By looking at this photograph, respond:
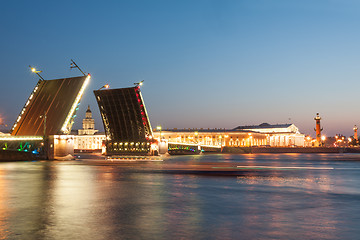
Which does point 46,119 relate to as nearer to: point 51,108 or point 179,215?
point 51,108

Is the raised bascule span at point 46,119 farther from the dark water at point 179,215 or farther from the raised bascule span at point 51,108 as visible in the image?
the dark water at point 179,215

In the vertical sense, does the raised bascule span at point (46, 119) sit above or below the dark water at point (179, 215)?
above

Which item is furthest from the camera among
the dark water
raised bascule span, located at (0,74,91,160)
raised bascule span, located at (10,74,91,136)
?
raised bascule span, located at (0,74,91,160)

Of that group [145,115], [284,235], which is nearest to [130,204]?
[284,235]

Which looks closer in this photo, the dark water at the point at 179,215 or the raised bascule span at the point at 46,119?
the dark water at the point at 179,215

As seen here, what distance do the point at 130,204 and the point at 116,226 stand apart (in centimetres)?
341

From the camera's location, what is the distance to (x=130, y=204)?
1188cm

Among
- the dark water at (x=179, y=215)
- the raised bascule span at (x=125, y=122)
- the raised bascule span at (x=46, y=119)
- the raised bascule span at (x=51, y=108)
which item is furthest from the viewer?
the raised bascule span at (x=125, y=122)

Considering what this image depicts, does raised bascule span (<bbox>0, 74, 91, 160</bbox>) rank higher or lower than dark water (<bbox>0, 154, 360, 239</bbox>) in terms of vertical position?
higher

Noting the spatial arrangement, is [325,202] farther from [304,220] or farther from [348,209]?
[304,220]

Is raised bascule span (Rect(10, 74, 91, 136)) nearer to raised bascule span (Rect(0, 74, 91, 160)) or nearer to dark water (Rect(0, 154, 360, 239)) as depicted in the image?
raised bascule span (Rect(0, 74, 91, 160))

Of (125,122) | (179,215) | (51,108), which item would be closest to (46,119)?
(51,108)

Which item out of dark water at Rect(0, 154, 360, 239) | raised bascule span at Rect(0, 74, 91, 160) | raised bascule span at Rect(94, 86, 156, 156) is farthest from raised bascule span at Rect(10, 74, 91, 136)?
dark water at Rect(0, 154, 360, 239)

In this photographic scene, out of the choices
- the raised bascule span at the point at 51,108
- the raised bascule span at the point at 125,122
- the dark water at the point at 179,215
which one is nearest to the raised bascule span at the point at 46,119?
the raised bascule span at the point at 51,108
